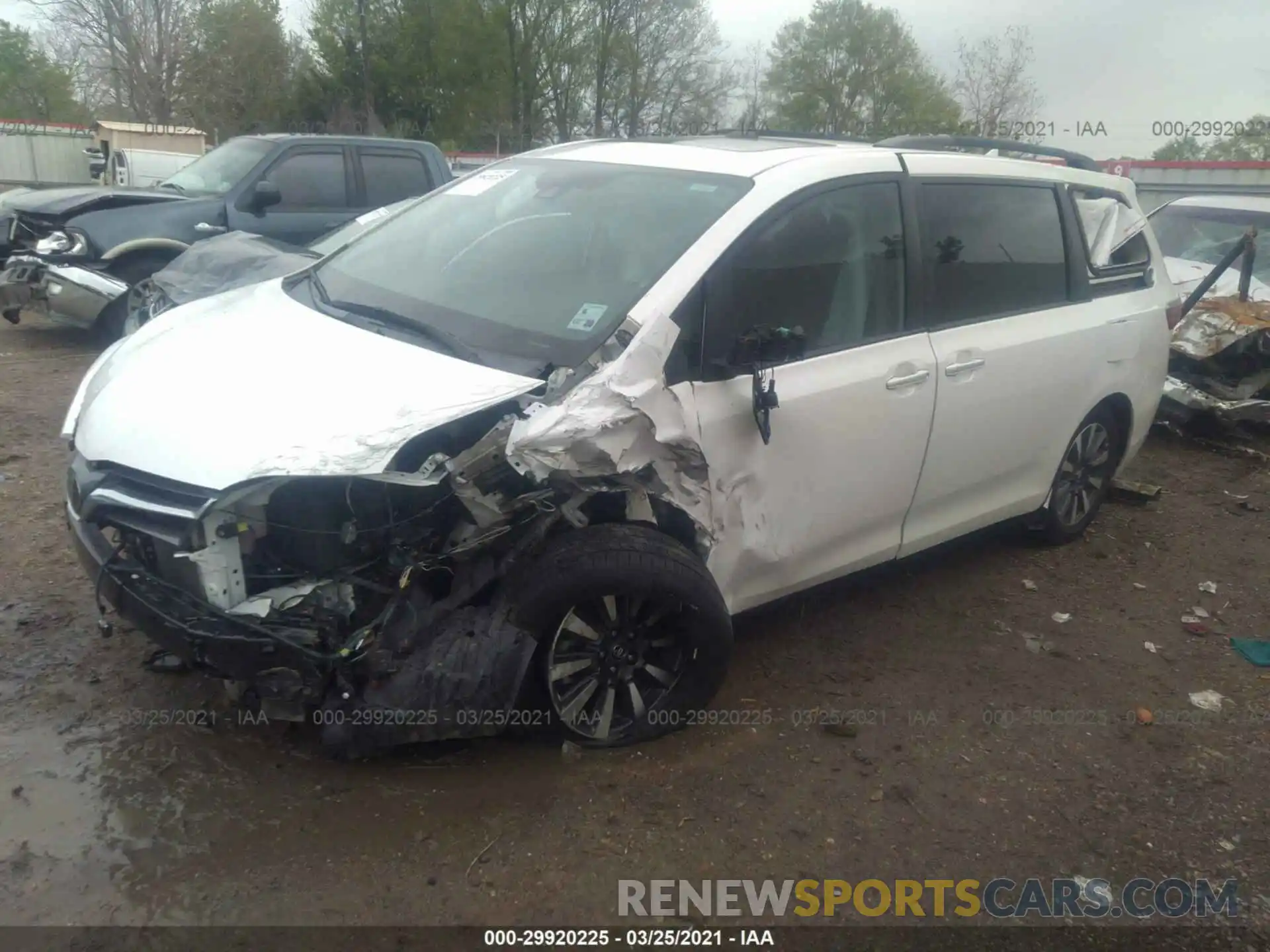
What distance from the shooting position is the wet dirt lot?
261cm

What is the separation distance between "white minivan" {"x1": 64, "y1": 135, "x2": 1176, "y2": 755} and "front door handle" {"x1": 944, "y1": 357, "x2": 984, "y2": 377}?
0.08ft

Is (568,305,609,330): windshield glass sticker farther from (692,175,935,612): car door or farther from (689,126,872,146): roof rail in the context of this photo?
(689,126,872,146): roof rail

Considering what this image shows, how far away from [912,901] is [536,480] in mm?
1558

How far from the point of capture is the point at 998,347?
407 cm

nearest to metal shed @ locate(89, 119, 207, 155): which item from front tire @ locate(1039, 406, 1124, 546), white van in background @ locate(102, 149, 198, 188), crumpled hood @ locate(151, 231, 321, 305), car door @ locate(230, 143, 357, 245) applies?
white van in background @ locate(102, 149, 198, 188)

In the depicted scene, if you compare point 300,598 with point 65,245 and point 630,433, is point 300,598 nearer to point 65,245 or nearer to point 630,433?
point 630,433

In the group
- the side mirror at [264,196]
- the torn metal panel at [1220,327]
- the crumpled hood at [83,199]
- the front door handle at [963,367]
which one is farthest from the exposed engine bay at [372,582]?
the torn metal panel at [1220,327]

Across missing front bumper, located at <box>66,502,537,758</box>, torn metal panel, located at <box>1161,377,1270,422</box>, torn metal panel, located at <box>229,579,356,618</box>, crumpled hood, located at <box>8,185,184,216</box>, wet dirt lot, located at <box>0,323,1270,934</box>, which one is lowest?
wet dirt lot, located at <box>0,323,1270,934</box>

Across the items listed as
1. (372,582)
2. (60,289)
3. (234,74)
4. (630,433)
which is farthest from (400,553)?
(234,74)

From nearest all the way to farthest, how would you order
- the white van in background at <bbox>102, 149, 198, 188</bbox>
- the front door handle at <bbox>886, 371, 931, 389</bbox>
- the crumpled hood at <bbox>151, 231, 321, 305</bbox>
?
the front door handle at <bbox>886, 371, 931, 389</bbox> < the crumpled hood at <bbox>151, 231, 321, 305</bbox> < the white van in background at <bbox>102, 149, 198, 188</bbox>

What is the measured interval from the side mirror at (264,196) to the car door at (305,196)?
0.13 meters

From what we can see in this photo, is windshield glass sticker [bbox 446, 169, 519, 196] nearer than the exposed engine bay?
No

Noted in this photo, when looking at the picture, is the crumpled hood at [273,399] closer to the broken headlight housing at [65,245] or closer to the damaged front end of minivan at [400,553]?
the damaged front end of minivan at [400,553]

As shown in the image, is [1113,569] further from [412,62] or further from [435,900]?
[412,62]
